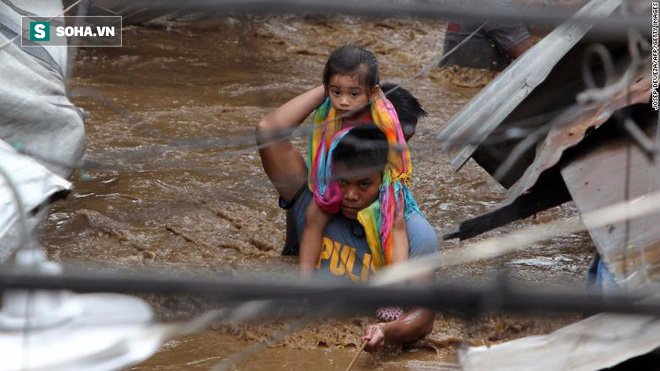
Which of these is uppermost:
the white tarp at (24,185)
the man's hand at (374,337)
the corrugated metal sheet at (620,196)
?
the corrugated metal sheet at (620,196)

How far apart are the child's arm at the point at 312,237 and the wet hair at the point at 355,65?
0.57m

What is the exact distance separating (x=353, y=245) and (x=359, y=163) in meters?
0.38

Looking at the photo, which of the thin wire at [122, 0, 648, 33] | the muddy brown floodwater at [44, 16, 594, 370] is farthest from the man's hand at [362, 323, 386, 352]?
the thin wire at [122, 0, 648, 33]

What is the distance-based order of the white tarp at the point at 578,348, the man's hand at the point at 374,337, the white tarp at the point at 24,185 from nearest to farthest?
the white tarp at the point at 578,348
the white tarp at the point at 24,185
the man's hand at the point at 374,337

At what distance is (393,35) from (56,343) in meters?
7.06

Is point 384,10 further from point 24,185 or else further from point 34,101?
point 34,101

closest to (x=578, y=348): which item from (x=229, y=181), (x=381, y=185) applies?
(x=381, y=185)

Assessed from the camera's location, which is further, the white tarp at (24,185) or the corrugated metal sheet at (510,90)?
the corrugated metal sheet at (510,90)

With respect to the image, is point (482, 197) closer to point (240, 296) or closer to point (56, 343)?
point (56, 343)

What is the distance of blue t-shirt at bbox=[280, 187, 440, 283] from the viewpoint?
4.12 m

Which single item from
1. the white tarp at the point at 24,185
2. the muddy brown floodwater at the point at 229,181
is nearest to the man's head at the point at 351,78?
the muddy brown floodwater at the point at 229,181

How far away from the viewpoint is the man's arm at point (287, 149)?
14.6ft

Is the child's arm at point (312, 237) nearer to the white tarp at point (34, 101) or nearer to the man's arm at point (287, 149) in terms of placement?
the man's arm at point (287, 149)

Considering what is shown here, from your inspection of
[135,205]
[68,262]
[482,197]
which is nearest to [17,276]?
[68,262]
